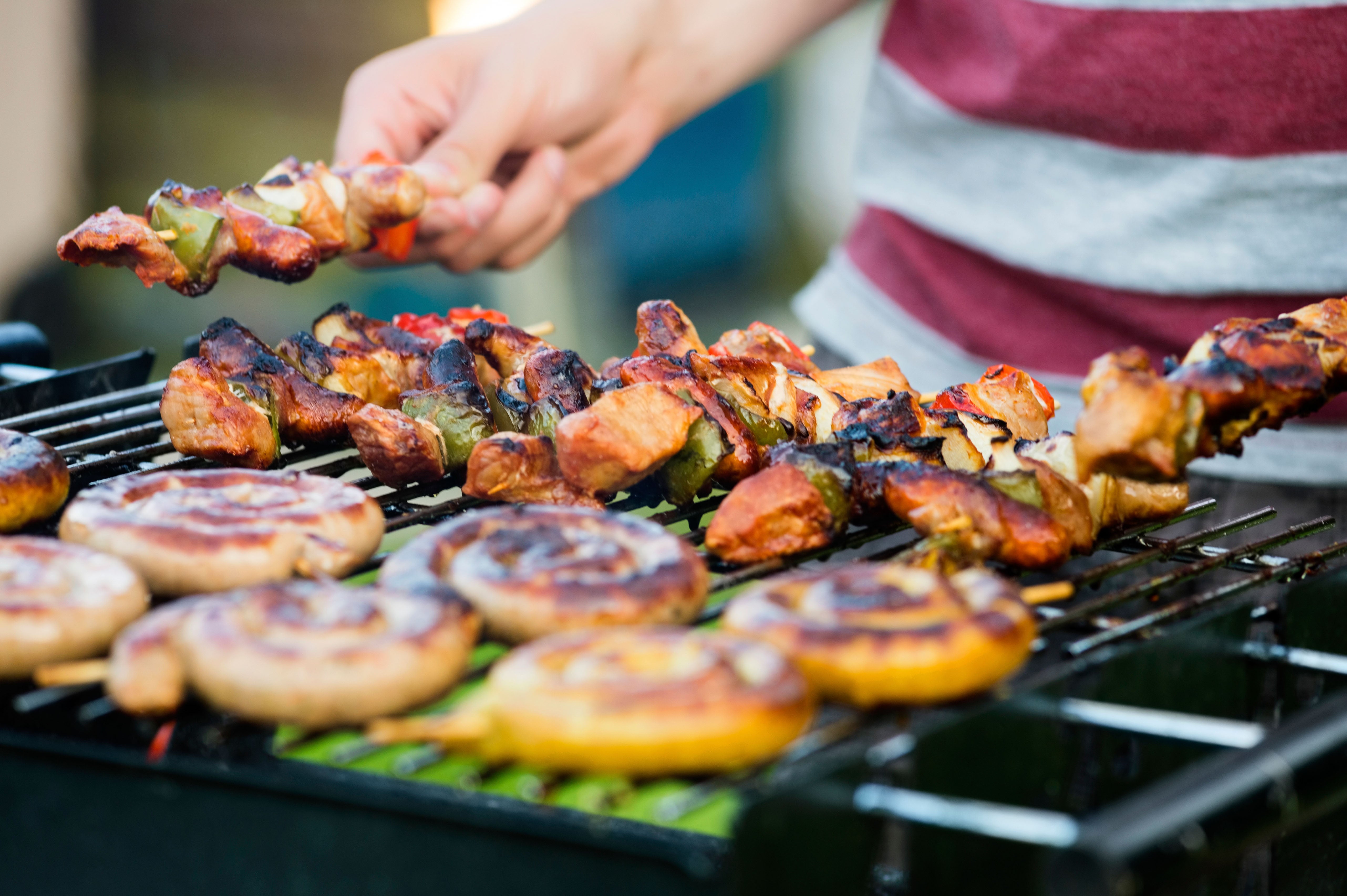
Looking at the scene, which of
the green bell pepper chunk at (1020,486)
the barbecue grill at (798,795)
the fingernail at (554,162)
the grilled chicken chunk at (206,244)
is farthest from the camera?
the fingernail at (554,162)

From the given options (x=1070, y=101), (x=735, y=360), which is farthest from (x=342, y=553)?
(x=1070, y=101)

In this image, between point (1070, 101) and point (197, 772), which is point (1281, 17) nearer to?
point (1070, 101)

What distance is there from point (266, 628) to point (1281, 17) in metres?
3.39

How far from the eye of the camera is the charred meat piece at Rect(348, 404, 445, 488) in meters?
2.92

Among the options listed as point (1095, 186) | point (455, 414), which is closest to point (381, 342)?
point (455, 414)

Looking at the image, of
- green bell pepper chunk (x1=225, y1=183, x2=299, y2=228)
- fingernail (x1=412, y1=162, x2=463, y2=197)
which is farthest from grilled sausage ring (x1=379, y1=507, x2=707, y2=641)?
fingernail (x1=412, y1=162, x2=463, y2=197)

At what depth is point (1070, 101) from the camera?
4.11 metres

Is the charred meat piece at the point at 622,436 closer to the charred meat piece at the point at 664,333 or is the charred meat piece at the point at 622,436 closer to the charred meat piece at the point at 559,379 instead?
the charred meat piece at the point at 559,379

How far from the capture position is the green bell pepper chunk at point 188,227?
342 centimetres

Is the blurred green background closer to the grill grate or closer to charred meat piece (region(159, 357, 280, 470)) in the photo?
the grill grate

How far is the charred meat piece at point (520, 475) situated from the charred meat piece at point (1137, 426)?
1.11 metres

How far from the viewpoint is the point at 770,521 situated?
257cm

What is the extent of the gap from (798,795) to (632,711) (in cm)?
24

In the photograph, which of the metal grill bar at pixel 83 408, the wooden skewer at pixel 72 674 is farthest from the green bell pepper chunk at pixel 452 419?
the wooden skewer at pixel 72 674
